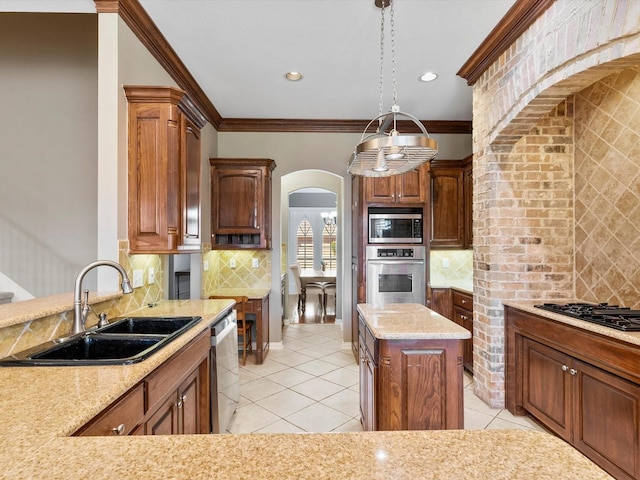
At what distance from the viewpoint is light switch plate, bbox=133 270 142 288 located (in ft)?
7.54

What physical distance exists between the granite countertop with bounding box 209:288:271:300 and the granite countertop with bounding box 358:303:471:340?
1.71m

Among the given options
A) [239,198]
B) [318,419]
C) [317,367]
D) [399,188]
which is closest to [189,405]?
[318,419]

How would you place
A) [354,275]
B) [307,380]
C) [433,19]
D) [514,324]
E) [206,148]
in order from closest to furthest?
1. [433,19]
2. [514,324]
3. [307,380]
4. [206,148]
5. [354,275]

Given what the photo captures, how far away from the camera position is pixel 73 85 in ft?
8.70

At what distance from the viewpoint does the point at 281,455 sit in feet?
2.26

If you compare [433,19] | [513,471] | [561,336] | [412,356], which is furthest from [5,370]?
[433,19]

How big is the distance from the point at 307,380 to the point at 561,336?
7.40 ft

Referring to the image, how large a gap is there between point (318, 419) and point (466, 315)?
1912 millimetres

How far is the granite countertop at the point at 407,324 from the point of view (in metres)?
1.84

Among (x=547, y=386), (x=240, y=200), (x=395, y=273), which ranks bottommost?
(x=547, y=386)

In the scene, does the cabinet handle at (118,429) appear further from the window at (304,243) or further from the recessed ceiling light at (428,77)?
the window at (304,243)

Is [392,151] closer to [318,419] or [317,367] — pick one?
[318,419]

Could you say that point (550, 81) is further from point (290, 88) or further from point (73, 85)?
point (73, 85)

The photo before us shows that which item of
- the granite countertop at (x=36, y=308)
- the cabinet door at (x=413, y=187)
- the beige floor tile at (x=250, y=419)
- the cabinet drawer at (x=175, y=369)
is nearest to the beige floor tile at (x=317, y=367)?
the beige floor tile at (x=250, y=419)
